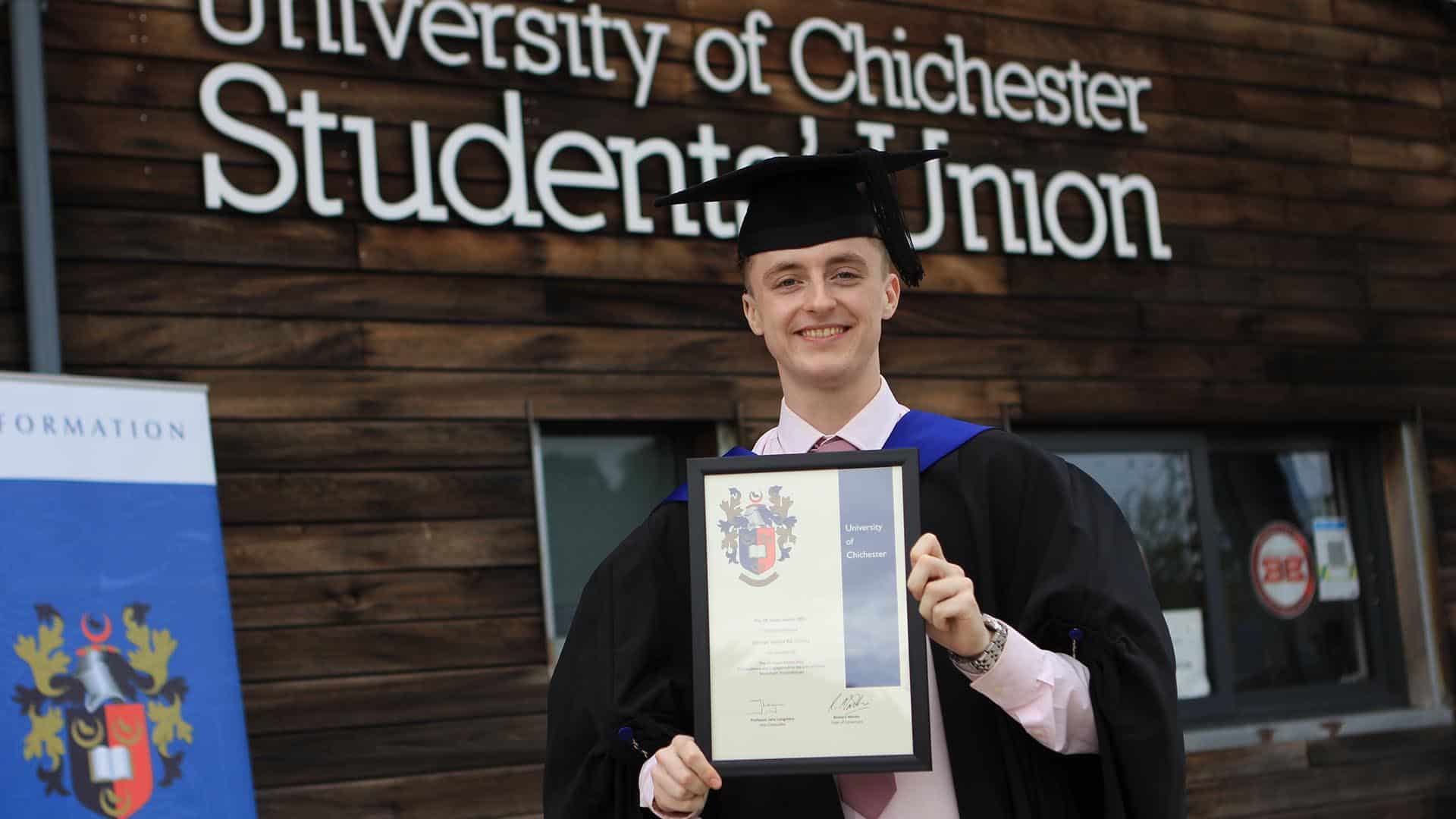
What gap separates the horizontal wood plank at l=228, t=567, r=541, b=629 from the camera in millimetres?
4559

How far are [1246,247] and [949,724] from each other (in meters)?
4.74

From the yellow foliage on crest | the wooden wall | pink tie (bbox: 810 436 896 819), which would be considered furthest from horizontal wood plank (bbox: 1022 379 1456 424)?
pink tie (bbox: 810 436 896 819)

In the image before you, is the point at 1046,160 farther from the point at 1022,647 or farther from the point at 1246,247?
the point at 1022,647

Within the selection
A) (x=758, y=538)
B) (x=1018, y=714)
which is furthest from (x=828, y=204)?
(x=1018, y=714)

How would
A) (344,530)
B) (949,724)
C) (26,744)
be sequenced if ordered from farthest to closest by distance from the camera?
(344,530) → (26,744) → (949,724)

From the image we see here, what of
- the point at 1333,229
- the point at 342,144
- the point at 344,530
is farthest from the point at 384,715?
the point at 1333,229

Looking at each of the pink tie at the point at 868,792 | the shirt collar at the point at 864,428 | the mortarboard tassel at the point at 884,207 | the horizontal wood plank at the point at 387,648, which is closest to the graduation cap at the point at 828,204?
the mortarboard tassel at the point at 884,207

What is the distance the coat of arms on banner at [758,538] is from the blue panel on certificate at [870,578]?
0.07 m

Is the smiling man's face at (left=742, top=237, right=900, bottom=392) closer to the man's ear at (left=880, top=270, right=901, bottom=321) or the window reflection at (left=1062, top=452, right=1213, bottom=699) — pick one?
the man's ear at (left=880, top=270, right=901, bottom=321)

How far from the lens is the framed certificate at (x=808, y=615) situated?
1943 mm

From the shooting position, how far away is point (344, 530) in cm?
468

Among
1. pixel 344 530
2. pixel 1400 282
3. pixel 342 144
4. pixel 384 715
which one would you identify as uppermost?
pixel 342 144
